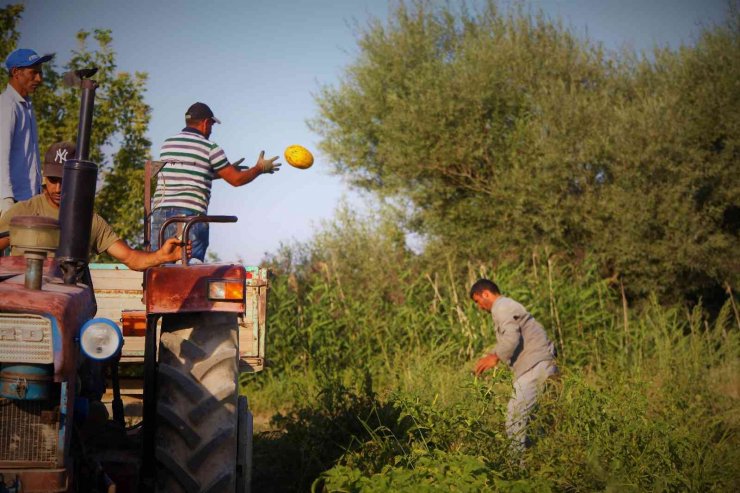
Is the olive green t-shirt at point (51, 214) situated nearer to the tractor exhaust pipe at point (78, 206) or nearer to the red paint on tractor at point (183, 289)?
the red paint on tractor at point (183, 289)

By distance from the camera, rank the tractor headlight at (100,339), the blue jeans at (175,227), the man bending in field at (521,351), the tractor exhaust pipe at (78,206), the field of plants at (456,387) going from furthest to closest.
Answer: the man bending in field at (521,351) < the blue jeans at (175,227) < the field of plants at (456,387) < the tractor exhaust pipe at (78,206) < the tractor headlight at (100,339)

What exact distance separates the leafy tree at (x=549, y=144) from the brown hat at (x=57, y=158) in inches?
352

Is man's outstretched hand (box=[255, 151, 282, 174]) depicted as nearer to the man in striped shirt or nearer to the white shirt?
the man in striped shirt

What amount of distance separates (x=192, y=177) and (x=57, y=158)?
1.64m

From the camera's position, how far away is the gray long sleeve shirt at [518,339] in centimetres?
741

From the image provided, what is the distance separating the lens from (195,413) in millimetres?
4277

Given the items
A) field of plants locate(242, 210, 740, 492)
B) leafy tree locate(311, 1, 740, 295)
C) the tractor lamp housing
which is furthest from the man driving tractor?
leafy tree locate(311, 1, 740, 295)

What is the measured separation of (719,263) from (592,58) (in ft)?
13.9

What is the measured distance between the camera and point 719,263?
1281 centimetres

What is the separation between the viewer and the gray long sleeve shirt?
741 cm

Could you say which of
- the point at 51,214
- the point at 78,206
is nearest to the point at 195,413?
the point at 78,206

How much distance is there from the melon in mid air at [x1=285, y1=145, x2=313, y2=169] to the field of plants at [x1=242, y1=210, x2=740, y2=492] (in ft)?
5.75

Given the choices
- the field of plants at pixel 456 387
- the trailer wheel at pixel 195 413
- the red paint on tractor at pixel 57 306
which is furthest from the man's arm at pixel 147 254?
the field of plants at pixel 456 387

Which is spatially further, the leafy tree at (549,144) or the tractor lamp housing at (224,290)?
the leafy tree at (549,144)
